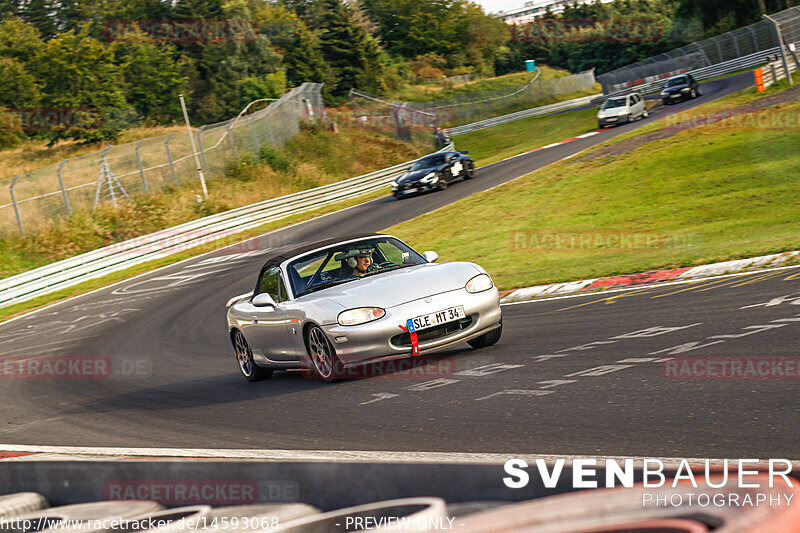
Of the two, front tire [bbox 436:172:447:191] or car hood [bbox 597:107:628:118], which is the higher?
car hood [bbox 597:107:628:118]

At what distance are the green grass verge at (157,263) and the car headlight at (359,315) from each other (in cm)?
1760

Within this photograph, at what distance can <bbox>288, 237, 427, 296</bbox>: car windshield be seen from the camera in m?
9.07

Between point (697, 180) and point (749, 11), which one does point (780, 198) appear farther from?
point (749, 11)

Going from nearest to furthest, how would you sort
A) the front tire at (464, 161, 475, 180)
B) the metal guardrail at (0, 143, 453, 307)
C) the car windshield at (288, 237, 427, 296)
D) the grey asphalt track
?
the grey asphalt track < the car windshield at (288, 237, 427, 296) < the metal guardrail at (0, 143, 453, 307) < the front tire at (464, 161, 475, 180)

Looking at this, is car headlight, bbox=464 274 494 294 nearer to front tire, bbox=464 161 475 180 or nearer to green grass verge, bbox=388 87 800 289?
green grass verge, bbox=388 87 800 289

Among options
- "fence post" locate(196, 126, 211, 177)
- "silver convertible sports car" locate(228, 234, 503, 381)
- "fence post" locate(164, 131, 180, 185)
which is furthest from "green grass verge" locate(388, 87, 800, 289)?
"fence post" locate(196, 126, 211, 177)

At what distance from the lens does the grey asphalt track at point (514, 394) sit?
16.1 feet

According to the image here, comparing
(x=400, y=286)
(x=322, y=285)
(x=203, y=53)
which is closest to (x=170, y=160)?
(x=322, y=285)

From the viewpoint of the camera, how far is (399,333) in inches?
307

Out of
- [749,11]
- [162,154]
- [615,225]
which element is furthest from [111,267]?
[749,11]

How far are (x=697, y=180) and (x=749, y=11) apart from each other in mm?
72002

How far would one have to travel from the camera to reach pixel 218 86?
84375mm

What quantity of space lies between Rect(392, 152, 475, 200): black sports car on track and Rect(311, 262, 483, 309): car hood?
77.0 feet

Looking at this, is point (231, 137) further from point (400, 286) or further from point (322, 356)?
point (400, 286)
